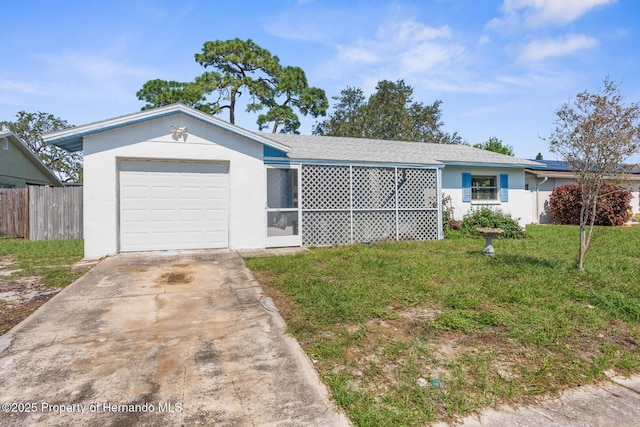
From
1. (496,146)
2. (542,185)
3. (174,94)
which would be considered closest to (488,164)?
(542,185)

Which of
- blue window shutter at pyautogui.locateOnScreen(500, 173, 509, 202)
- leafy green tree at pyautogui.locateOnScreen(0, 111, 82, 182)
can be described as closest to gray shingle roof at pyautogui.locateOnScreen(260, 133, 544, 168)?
blue window shutter at pyautogui.locateOnScreen(500, 173, 509, 202)

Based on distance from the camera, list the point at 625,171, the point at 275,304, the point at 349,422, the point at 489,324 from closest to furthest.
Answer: the point at 349,422, the point at 489,324, the point at 275,304, the point at 625,171

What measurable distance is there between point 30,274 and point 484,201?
522 inches

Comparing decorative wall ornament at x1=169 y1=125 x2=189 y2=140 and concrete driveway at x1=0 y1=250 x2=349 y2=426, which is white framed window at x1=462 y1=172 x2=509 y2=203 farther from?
concrete driveway at x1=0 y1=250 x2=349 y2=426

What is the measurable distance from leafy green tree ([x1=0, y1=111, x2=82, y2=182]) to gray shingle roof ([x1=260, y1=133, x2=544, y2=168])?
28.1 metres

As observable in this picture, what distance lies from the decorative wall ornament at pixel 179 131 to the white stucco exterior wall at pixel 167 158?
2.9 inches

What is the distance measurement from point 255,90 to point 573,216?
19.5 meters

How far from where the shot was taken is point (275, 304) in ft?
14.8

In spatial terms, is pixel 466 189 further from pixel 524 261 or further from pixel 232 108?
pixel 232 108

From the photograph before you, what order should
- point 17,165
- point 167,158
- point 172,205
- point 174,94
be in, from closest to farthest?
point 167,158 → point 172,205 → point 17,165 → point 174,94

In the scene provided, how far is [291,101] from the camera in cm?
2442

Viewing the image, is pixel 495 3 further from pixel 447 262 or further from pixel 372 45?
pixel 447 262

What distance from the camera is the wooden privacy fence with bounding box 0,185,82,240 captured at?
11570 millimetres

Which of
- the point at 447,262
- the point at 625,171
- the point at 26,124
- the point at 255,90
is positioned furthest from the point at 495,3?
the point at 26,124
